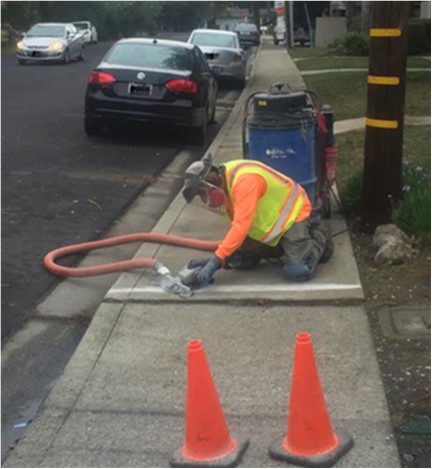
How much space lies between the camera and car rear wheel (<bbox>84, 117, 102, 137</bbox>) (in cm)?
1284

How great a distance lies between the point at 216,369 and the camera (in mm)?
4836

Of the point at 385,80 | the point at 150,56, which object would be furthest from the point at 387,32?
the point at 150,56

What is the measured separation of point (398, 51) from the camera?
6.91 metres

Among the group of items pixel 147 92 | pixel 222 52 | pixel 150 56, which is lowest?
pixel 222 52

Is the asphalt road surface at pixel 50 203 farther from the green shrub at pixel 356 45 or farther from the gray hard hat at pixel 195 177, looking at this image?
the green shrub at pixel 356 45

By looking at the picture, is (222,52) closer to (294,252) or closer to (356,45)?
(356,45)

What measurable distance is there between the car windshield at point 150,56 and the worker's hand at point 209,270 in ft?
23.4

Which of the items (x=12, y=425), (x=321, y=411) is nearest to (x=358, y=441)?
(x=321, y=411)

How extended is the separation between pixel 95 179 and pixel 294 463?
695 centimetres

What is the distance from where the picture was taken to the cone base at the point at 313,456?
376cm

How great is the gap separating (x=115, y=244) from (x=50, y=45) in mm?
24327

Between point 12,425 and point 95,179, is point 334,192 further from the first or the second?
point 12,425

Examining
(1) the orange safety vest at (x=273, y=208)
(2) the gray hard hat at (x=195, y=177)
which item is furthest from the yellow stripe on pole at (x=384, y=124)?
(2) the gray hard hat at (x=195, y=177)

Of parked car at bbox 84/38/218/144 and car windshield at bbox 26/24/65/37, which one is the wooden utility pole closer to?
parked car at bbox 84/38/218/144
